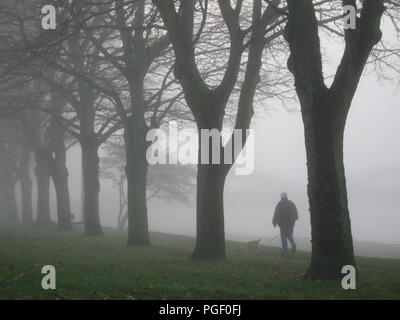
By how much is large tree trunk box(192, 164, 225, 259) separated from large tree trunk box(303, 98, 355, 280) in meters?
3.36

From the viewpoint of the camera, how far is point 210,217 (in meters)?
11.0

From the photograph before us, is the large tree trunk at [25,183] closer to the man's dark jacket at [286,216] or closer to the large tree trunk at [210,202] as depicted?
the man's dark jacket at [286,216]

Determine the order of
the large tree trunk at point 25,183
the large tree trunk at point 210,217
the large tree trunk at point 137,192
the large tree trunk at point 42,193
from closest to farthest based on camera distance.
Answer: the large tree trunk at point 210,217, the large tree trunk at point 137,192, the large tree trunk at point 42,193, the large tree trunk at point 25,183

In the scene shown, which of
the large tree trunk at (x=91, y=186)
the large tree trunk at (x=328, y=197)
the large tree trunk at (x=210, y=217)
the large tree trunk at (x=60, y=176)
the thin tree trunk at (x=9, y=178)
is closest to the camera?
the large tree trunk at (x=328, y=197)

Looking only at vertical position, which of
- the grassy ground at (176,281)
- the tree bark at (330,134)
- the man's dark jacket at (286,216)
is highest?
the tree bark at (330,134)

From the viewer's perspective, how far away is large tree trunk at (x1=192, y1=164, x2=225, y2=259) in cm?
1098

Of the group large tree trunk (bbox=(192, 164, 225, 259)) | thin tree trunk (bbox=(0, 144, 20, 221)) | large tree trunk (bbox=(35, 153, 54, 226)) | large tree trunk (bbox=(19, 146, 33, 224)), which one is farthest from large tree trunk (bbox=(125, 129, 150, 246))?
thin tree trunk (bbox=(0, 144, 20, 221))

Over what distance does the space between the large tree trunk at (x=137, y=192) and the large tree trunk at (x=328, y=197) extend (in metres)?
8.33

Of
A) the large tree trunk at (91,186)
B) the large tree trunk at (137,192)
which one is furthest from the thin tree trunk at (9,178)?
the large tree trunk at (137,192)

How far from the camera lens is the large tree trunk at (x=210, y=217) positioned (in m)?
11.0

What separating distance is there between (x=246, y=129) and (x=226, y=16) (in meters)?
2.93

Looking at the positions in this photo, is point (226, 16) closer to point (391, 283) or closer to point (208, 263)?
point (208, 263)

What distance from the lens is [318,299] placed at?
652 centimetres
